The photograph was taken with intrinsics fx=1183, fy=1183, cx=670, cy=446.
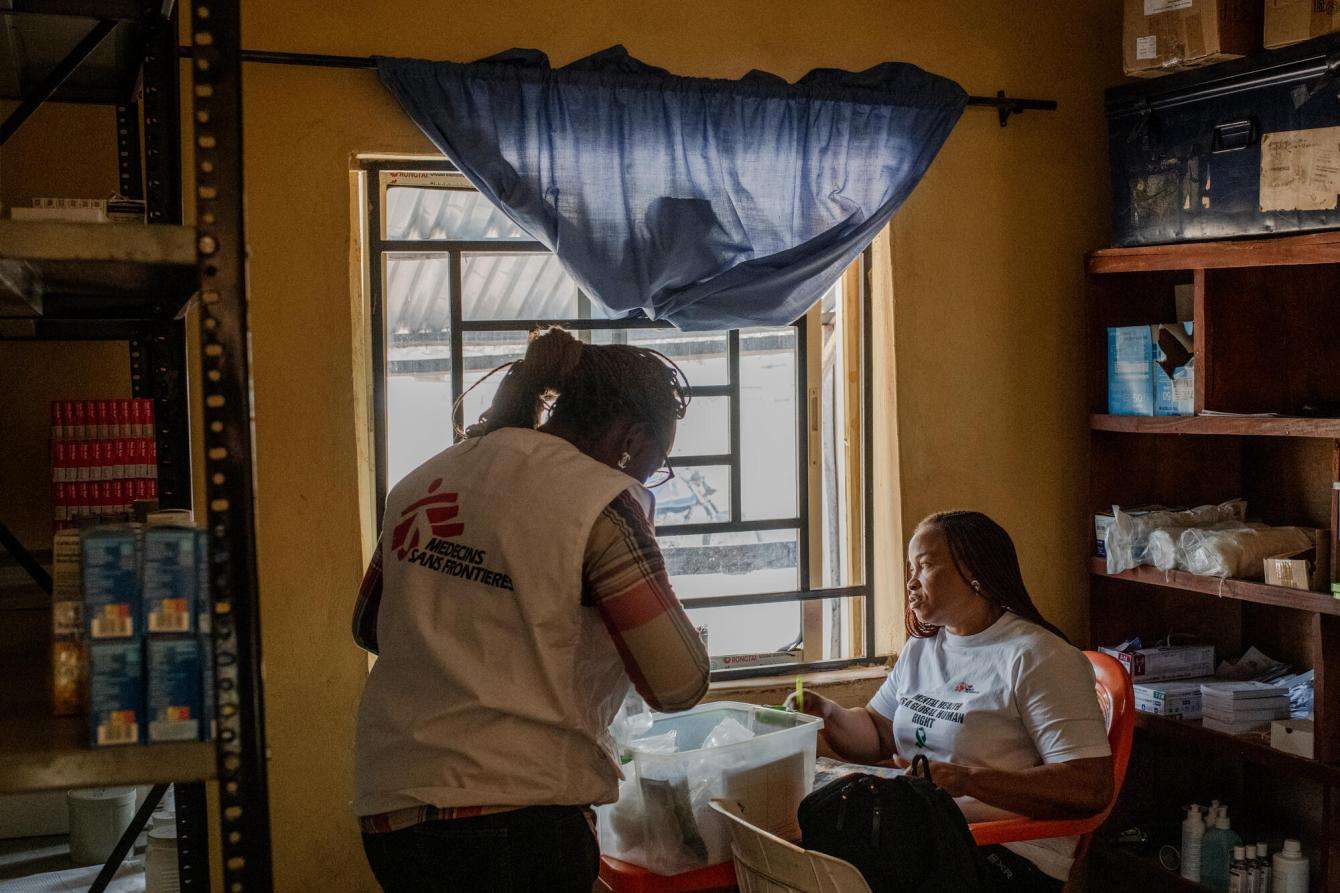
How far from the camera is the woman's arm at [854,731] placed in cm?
266

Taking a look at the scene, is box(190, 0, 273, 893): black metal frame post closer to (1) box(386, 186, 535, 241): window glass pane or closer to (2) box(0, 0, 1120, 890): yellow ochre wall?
(2) box(0, 0, 1120, 890): yellow ochre wall

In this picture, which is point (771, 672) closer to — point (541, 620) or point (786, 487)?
point (786, 487)

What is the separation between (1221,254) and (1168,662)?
3.73ft

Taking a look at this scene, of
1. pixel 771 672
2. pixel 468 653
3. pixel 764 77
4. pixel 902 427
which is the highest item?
pixel 764 77

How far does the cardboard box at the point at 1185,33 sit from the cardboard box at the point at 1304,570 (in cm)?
125

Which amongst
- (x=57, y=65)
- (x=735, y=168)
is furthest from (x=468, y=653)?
(x=735, y=168)

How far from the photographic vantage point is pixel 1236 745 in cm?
302

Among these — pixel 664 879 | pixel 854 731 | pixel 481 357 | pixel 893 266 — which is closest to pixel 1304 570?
Result: pixel 854 731

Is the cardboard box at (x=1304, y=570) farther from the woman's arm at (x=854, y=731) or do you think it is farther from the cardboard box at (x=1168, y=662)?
the woman's arm at (x=854, y=731)

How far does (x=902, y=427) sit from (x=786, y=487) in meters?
0.37

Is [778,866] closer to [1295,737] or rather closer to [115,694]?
[115,694]

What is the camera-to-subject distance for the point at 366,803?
165cm

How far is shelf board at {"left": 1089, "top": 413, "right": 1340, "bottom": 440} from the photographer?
9.29 ft

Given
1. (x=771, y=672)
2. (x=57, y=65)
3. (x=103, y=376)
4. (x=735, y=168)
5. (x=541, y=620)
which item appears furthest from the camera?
(x=771, y=672)
